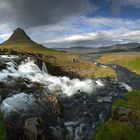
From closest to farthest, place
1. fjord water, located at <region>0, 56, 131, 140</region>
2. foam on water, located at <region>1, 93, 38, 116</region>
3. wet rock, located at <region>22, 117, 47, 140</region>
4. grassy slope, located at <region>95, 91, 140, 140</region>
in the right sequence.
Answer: grassy slope, located at <region>95, 91, 140, 140</region> → wet rock, located at <region>22, 117, 47, 140</region> → fjord water, located at <region>0, 56, 131, 140</region> → foam on water, located at <region>1, 93, 38, 116</region>

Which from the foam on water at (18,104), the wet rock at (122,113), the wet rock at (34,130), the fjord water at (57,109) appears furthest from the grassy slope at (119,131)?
the foam on water at (18,104)

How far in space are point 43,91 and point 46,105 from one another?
17.1 metres

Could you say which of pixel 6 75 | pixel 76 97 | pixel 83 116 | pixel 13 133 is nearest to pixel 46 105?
pixel 83 116

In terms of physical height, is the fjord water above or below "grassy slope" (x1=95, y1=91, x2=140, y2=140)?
below

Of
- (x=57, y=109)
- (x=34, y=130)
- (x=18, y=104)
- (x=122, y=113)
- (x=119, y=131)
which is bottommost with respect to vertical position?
(x=57, y=109)

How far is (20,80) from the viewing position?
238 feet

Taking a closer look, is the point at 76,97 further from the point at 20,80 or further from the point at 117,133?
the point at 117,133

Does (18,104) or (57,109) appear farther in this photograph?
(57,109)

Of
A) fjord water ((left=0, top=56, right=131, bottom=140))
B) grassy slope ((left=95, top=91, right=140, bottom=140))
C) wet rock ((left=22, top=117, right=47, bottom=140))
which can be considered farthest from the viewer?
fjord water ((left=0, top=56, right=131, bottom=140))

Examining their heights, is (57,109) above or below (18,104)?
below

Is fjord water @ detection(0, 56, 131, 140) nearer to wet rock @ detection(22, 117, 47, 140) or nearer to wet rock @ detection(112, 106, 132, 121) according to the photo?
wet rock @ detection(22, 117, 47, 140)

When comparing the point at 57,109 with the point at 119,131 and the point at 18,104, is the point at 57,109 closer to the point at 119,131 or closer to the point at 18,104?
the point at 18,104

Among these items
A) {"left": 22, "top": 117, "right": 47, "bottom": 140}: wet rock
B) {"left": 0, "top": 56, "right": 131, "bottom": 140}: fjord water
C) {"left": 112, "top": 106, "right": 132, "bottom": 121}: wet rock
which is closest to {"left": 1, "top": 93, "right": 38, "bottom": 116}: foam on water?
{"left": 0, "top": 56, "right": 131, "bottom": 140}: fjord water

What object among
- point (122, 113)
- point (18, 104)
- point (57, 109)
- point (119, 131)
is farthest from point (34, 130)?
point (57, 109)
